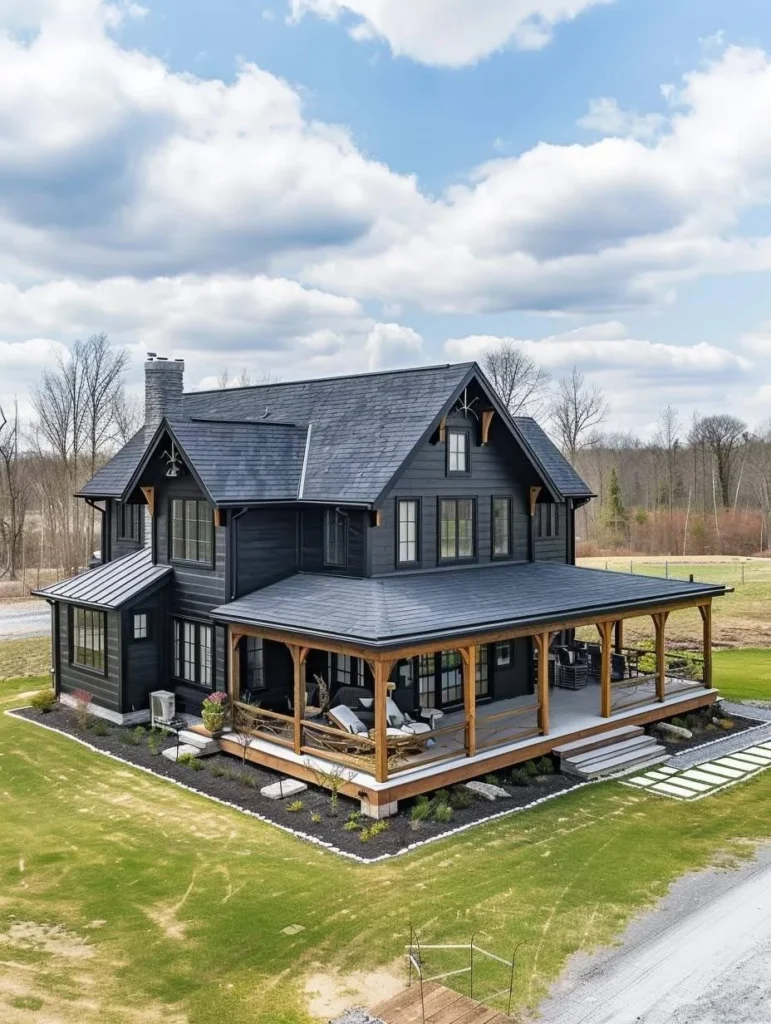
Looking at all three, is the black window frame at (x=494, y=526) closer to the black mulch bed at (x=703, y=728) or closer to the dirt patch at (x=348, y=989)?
the black mulch bed at (x=703, y=728)

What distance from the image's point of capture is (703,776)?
1522 centimetres

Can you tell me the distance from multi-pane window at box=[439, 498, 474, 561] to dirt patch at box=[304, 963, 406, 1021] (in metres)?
10.0

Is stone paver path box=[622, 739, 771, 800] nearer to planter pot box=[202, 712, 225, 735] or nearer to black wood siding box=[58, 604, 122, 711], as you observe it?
planter pot box=[202, 712, 225, 735]

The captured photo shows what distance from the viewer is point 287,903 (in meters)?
9.98

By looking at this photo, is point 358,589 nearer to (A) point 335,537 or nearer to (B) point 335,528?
(A) point 335,537

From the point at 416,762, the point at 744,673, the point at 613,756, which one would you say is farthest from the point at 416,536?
the point at 744,673

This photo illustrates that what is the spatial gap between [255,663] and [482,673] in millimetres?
5001

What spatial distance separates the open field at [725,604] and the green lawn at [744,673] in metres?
1.40

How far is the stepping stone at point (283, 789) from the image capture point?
13727 millimetres

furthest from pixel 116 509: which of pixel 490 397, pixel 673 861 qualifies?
pixel 673 861

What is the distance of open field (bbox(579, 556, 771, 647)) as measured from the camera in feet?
103

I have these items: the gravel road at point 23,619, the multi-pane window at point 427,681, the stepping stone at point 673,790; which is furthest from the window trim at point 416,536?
the gravel road at point 23,619

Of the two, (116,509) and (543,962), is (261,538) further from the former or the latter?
(543,962)

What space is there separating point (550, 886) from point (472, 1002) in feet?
11.2
